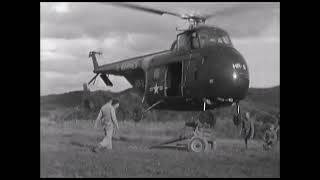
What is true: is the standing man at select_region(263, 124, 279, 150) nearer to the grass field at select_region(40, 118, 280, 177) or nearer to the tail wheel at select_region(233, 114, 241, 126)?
the grass field at select_region(40, 118, 280, 177)

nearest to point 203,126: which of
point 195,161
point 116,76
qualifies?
point 195,161

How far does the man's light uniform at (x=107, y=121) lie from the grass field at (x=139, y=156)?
334mm

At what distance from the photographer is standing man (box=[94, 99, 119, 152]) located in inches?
543

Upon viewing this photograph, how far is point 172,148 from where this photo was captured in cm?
1409

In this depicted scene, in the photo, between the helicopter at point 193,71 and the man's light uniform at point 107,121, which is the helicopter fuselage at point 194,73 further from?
the man's light uniform at point 107,121

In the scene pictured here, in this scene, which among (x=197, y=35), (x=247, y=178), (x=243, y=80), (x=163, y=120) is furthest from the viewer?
(x=163, y=120)

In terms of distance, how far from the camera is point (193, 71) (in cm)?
1331

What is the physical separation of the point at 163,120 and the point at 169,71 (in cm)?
169

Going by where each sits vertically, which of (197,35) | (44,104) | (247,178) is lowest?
(247,178)

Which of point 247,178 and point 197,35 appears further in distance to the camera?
point 197,35

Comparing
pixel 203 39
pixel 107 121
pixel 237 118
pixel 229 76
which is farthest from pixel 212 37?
pixel 107 121

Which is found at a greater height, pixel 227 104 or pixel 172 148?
pixel 227 104

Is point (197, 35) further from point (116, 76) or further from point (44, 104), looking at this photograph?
point (44, 104)

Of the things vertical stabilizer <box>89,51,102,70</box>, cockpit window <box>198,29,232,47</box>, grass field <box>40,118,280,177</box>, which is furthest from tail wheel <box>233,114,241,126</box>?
vertical stabilizer <box>89,51,102,70</box>
